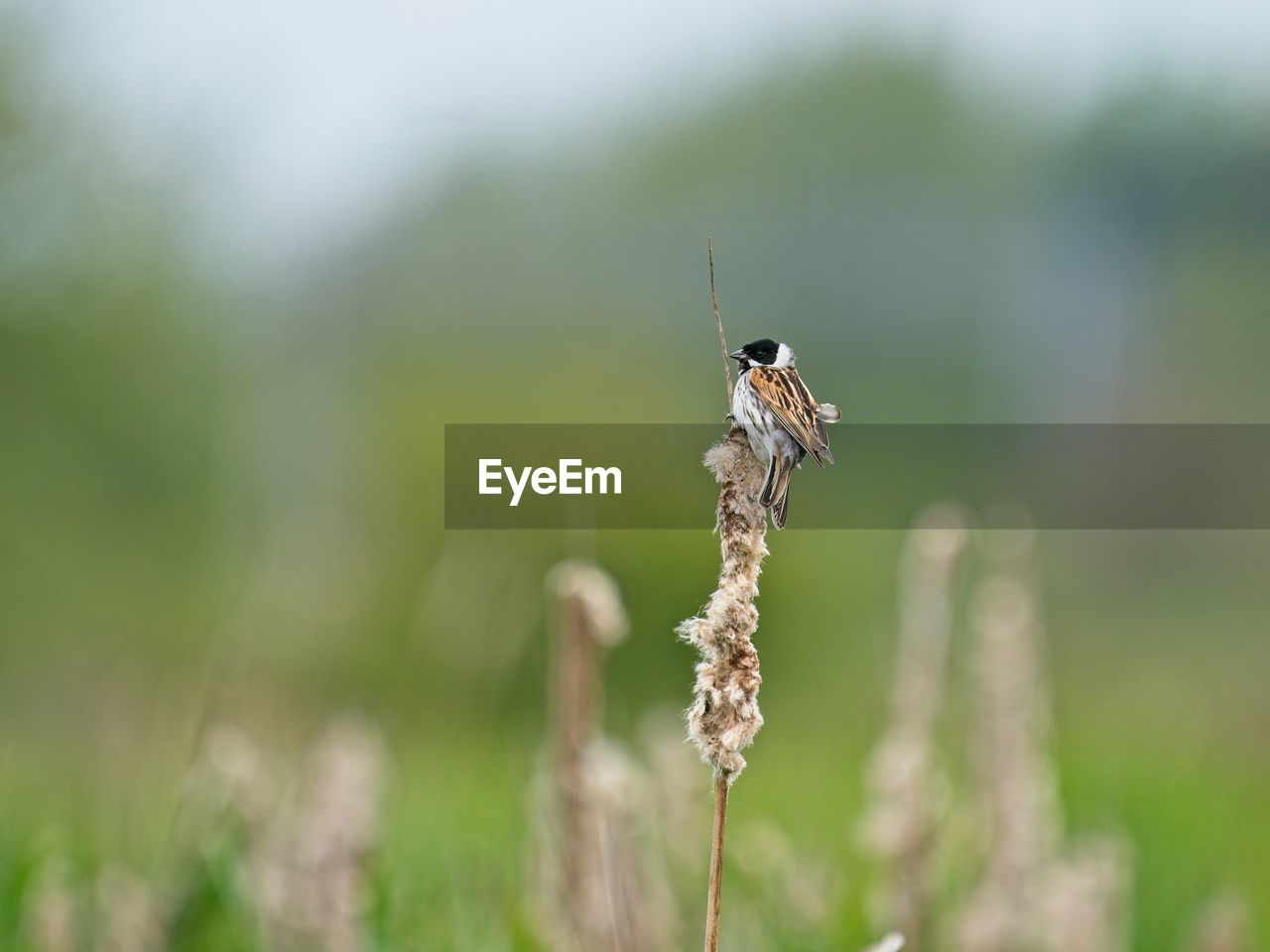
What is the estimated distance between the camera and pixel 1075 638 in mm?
24062

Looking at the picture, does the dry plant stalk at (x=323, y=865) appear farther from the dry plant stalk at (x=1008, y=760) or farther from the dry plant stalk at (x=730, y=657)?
the dry plant stalk at (x=730, y=657)

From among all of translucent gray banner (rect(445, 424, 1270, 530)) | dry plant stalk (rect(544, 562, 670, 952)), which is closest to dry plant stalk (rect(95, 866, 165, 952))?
dry plant stalk (rect(544, 562, 670, 952))

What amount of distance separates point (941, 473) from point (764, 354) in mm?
27055

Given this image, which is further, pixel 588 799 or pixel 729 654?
pixel 588 799

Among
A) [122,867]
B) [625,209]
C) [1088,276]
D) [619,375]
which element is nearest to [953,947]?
[122,867]

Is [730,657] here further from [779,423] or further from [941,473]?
[941,473]

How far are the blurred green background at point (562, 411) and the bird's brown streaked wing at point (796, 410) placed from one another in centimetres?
28

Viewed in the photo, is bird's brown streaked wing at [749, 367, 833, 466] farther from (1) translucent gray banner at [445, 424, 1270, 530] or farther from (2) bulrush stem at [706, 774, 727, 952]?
(1) translucent gray banner at [445, 424, 1270, 530]

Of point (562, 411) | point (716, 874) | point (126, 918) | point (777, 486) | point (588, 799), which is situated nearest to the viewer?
point (716, 874)

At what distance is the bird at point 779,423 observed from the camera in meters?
1.41

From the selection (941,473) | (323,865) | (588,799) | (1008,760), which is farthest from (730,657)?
(941,473)

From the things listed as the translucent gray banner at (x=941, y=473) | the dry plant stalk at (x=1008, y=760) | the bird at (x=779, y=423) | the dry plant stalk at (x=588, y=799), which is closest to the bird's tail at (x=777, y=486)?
the bird at (x=779, y=423)

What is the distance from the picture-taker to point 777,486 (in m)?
1.41

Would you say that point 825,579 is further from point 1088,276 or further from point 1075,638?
point 1088,276
